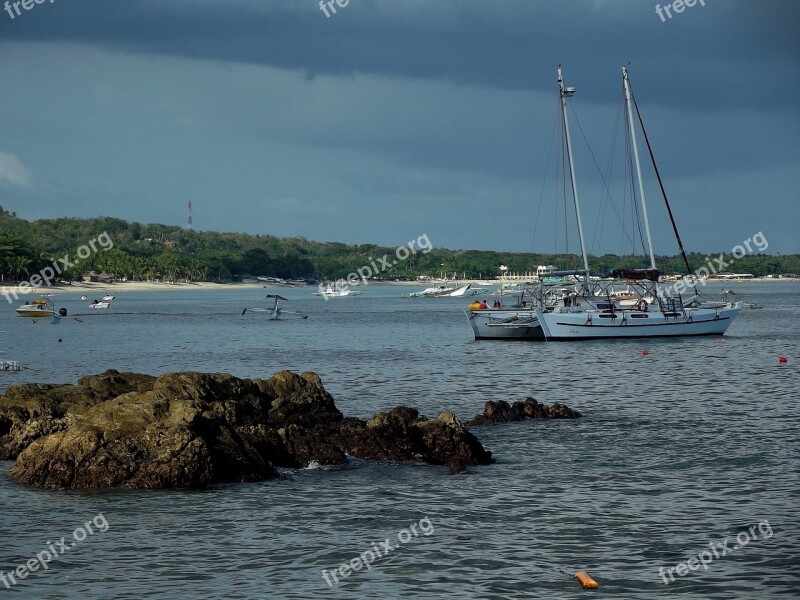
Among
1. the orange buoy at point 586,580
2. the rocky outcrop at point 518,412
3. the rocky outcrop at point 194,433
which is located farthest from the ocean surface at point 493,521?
the rocky outcrop at point 518,412

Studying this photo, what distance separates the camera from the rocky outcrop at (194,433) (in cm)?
2448

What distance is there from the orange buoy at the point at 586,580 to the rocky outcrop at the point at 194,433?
9.14 m

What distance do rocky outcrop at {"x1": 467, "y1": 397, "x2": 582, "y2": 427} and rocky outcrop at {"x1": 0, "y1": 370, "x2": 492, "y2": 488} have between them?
4.31m

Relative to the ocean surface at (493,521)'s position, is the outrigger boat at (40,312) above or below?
above

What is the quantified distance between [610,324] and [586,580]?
204 feet

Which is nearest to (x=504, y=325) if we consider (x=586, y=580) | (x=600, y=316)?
(x=600, y=316)

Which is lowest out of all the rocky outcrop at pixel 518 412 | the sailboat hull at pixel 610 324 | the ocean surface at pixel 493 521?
the ocean surface at pixel 493 521

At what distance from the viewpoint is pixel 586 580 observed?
17188mm

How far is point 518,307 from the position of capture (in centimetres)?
8931

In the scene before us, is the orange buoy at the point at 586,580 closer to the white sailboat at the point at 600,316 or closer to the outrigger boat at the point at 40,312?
the white sailboat at the point at 600,316

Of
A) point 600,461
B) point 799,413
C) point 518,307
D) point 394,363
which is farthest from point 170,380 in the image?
point 518,307

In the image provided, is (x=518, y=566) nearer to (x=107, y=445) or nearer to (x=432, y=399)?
(x=107, y=445)

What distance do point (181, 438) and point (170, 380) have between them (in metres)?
5.53

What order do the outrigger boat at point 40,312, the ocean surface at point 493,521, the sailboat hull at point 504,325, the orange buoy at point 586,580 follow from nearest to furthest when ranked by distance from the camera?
the orange buoy at point 586,580 < the ocean surface at point 493,521 < the sailboat hull at point 504,325 < the outrigger boat at point 40,312
